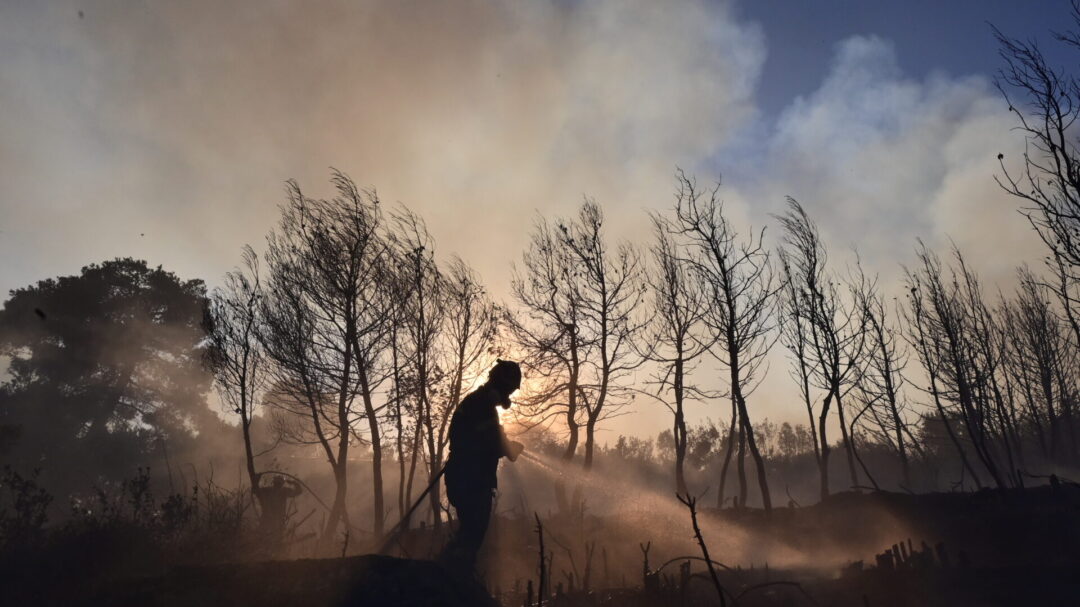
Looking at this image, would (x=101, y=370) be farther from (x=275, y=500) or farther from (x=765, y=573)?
(x=765, y=573)

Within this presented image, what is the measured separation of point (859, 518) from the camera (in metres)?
15.5

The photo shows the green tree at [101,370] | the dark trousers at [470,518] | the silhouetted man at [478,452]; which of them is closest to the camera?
the dark trousers at [470,518]

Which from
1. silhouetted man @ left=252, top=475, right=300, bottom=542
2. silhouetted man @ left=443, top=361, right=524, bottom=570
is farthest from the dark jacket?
silhouetted man @ left=252, top=475, right=300, bottom=542

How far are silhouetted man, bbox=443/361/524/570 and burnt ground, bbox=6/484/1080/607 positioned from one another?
0.97 m

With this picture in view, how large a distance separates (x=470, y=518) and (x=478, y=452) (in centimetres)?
76

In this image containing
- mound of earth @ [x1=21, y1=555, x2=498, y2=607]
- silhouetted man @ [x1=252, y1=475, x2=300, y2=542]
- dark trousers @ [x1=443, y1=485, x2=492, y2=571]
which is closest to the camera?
mound of earth @ [x1=21, y1=555, x2=498, y2=607]

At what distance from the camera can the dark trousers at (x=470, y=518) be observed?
7.32m

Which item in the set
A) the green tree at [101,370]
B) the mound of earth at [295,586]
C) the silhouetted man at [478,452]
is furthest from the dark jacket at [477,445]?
the green tree at [101,370]

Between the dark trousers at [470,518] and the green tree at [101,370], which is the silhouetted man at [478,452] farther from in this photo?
the green tree at [101,370]

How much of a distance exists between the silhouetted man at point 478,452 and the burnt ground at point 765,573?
3.17 feet

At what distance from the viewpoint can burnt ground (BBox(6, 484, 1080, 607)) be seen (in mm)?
5359

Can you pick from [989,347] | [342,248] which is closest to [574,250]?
[342,248]

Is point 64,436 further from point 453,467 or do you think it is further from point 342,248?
point 453,467

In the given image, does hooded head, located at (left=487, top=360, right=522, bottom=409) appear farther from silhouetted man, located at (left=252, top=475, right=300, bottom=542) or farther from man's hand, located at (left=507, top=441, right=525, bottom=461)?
silhouetted man, located at (left=252, top=475, right=300, bottom=542)
